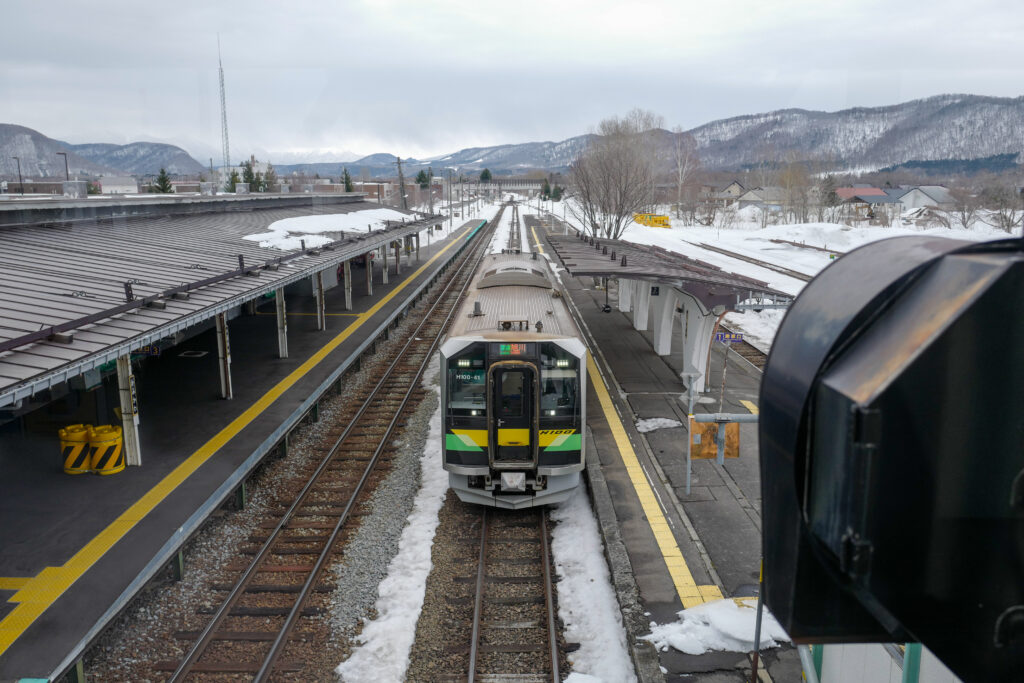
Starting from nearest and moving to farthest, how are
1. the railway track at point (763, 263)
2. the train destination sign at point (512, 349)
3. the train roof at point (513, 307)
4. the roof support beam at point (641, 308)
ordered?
the train destination sign at point (512, 349) < the train roof at point (513, 307) < the roof support beam at point (641, 308) < the railway track at point (763, 263)

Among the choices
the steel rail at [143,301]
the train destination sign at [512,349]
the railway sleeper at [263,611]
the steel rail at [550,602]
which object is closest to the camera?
the steel rail at [550,602]

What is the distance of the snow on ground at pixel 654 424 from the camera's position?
514 inches

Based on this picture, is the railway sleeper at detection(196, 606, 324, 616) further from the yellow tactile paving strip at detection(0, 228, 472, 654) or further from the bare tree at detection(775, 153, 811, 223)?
the bare tree at detection(775, 153, 811, 223)

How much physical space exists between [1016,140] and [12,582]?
10556cm

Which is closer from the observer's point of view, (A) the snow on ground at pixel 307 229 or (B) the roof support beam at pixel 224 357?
(B) the roof support beam at pixel 224 357

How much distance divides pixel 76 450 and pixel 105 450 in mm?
458

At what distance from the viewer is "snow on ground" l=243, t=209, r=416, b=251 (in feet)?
61.9

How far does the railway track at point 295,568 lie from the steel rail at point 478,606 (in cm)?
157

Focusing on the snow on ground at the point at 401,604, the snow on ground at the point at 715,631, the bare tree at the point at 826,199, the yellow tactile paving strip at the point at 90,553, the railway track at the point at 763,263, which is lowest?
the snow on ground at the point at 401,604

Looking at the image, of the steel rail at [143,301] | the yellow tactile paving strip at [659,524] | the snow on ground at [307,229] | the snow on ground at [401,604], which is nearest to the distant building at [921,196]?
the snow on ground at [307,229]

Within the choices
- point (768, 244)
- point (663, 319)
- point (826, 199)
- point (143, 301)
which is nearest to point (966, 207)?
point (768, 244)

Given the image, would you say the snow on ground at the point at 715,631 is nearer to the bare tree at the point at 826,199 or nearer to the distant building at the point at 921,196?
the bare tree at the point at 826,199

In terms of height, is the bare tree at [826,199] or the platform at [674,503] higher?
the bare tree at [826,199]

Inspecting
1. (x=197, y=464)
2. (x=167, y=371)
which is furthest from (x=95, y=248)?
(x=197, y=464)
